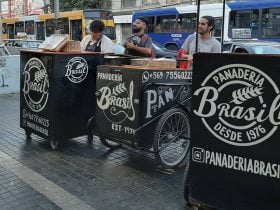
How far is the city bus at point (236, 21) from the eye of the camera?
15.6 meters

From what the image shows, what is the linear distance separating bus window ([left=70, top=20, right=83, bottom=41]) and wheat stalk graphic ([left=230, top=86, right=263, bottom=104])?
64.4ft

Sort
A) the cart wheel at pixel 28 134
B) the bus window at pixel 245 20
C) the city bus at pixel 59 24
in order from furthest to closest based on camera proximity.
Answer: the city bus at pixel 59 24, the bus window at pixel 245 20, the cart wheel at pixel 28 134

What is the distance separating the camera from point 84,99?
17.7 feet

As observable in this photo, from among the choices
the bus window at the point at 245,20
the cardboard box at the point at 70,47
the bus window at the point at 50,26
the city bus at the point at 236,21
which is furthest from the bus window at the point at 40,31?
the cardboard box at the point at 70,47

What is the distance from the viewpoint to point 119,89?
4609 millimetres

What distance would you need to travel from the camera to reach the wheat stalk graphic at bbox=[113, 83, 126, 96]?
15.0 ft

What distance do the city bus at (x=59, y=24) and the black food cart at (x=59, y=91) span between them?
12.3m

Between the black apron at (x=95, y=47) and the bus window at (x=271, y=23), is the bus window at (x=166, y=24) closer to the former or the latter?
the bus window at (x=271, y=23)

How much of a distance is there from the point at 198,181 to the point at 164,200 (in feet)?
1.85

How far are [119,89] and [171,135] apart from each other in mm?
836

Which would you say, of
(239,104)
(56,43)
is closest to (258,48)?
(56,43)

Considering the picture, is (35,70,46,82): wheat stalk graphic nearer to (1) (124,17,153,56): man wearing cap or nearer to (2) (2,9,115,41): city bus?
(1) (124,17,153,56): man wearing cap

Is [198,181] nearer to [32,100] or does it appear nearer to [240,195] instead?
[240,195]

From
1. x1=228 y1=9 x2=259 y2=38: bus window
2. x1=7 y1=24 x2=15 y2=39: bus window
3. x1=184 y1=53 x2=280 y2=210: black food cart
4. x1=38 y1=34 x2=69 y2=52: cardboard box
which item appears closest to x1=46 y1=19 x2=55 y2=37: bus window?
x1=7 y1=24 x2=15 y2=39: bus window
